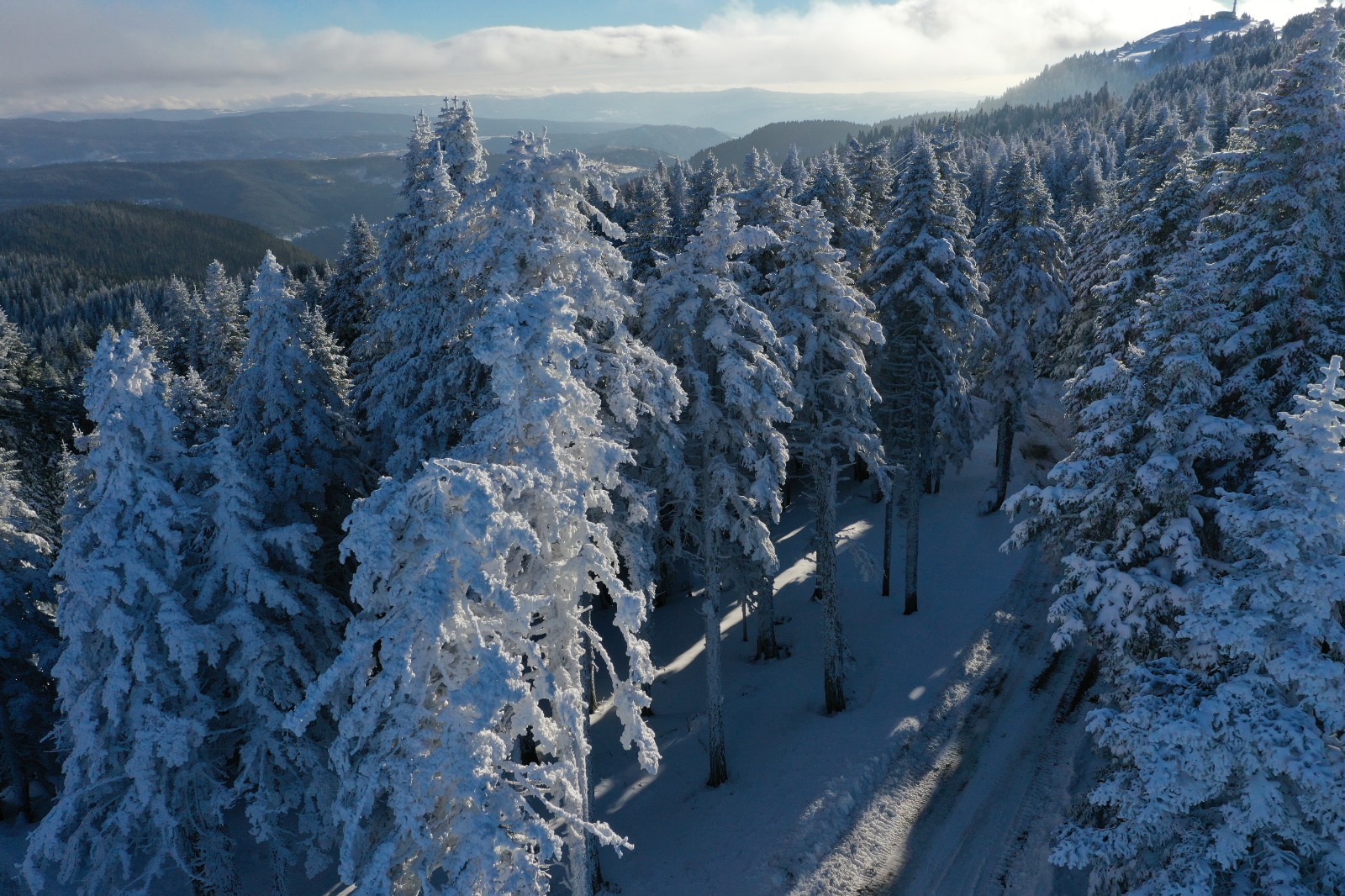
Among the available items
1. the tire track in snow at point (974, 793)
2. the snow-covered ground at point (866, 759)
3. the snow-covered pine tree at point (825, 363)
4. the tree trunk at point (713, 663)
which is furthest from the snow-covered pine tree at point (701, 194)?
the tire track in snow at point (974, 793)

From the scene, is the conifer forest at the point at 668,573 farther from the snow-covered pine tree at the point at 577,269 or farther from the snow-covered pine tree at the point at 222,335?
the snow-covered pine tree at the point at 222,335

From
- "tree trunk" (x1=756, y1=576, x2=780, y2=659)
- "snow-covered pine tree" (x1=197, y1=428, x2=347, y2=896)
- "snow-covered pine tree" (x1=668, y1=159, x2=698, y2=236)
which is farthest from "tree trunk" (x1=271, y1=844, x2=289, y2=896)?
"snow-covered pine tree" (x1=668, y1=159, x2=698, y2=236)

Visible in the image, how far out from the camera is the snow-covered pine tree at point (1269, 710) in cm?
834

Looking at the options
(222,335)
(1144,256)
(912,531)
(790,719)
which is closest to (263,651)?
(790,719)

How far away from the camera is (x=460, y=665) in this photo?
29.1 ft

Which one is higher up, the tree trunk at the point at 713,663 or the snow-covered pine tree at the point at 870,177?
the snow-covered pine tree at the point at 870,177

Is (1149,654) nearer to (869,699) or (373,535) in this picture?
(869,699)

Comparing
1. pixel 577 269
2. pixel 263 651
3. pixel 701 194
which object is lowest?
pixel 263 651

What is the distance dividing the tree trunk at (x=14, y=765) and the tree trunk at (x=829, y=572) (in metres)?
22.0

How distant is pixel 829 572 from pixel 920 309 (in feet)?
29.0

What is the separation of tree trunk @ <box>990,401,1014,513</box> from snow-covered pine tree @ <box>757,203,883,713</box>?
523 inches

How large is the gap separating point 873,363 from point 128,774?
72.6ft

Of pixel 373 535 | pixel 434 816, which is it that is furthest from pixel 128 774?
pixel 373 535

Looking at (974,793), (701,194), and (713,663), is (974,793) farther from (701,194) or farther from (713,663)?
(701,194)
